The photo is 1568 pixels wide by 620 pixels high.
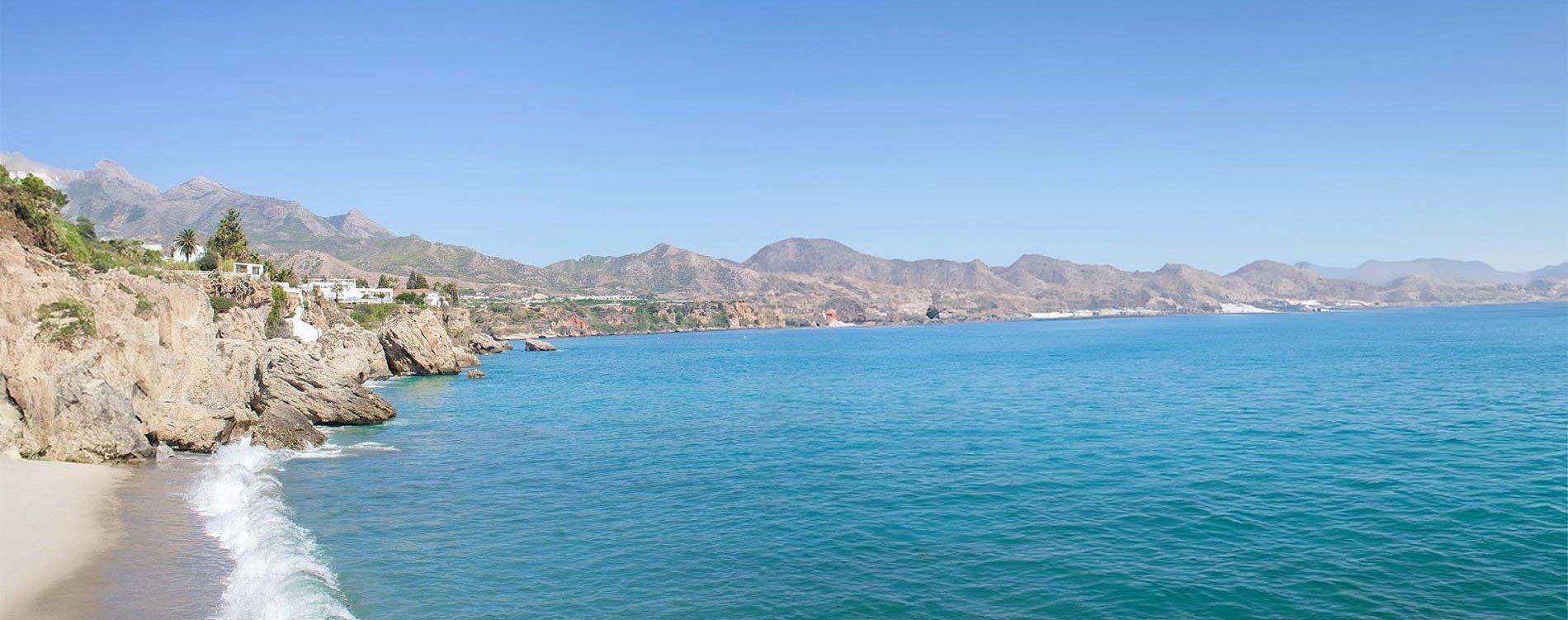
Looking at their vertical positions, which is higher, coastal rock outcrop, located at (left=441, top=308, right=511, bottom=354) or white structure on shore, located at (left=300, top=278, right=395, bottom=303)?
white structure on shore, located at (left=300, top=278, right=395, bottom=303)

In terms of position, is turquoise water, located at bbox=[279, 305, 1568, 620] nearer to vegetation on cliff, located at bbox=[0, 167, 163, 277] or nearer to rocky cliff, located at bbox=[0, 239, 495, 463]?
rocky cliff, located at bbox=[0, 239, 495, 463]

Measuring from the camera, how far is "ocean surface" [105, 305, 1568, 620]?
1808 cm

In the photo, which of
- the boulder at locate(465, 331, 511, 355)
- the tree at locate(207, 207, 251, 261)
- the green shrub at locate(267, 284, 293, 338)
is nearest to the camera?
the green shrub at locate(267, 284, 293, 338)

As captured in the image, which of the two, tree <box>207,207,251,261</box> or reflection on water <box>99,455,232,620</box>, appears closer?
reflection on water <box>99,455,232,620</box>

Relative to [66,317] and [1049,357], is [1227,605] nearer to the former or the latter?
[66,317]

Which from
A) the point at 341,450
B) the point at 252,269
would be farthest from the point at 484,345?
the point at 341,450

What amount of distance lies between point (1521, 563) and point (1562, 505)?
273 inches

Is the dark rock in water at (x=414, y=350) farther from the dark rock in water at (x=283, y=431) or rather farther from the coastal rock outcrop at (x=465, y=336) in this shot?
the dark rock in water at (x=283, y=431)

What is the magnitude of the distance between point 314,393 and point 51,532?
2620cm

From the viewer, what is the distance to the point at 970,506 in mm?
25688

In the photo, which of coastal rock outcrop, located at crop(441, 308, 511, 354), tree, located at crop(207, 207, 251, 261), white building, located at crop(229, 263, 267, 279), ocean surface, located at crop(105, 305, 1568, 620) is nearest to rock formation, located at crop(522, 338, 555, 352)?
coastal rock outcrop, located at crop(441, 308, 511, 354)

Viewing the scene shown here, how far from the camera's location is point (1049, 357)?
330ft

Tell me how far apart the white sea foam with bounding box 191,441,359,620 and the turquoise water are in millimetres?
637

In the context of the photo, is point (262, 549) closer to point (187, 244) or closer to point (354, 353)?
point (354, 353)
